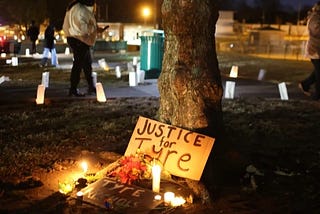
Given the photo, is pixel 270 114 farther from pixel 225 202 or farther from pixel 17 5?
pixel 17 5

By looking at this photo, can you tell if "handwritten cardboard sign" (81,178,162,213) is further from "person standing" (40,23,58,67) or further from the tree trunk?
"person standing" (40,23,58,67)

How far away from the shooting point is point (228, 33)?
54781 millimetres

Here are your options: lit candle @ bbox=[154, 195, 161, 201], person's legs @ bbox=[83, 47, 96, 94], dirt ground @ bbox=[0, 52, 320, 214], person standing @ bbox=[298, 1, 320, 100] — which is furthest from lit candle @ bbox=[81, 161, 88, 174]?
person standing @ bbox=[298, 1, 320, 100]

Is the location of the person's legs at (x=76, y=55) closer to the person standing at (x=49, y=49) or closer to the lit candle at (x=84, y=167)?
the lit candle at (x=84, y=167)

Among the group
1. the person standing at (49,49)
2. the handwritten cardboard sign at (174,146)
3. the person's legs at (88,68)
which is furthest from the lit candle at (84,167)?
the person standing at (49,49)

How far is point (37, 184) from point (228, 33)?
50.4m

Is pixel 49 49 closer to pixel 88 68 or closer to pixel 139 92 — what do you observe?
pixel 139 92

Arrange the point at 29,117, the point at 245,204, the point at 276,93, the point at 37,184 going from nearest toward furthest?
1. the point at 245,204
2. the point at 37,184
3. the point at 29,117
4. the point at 276,93

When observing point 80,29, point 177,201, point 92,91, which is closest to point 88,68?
point 92,91

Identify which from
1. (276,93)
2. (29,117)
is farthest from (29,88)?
(276,93)

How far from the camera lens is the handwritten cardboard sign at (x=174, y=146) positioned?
5.54 meters

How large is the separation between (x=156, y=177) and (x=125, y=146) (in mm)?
1880

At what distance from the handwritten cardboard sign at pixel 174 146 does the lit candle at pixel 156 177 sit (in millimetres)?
361

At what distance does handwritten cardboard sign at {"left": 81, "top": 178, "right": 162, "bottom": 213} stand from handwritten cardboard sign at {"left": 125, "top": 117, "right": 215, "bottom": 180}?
48 cm
